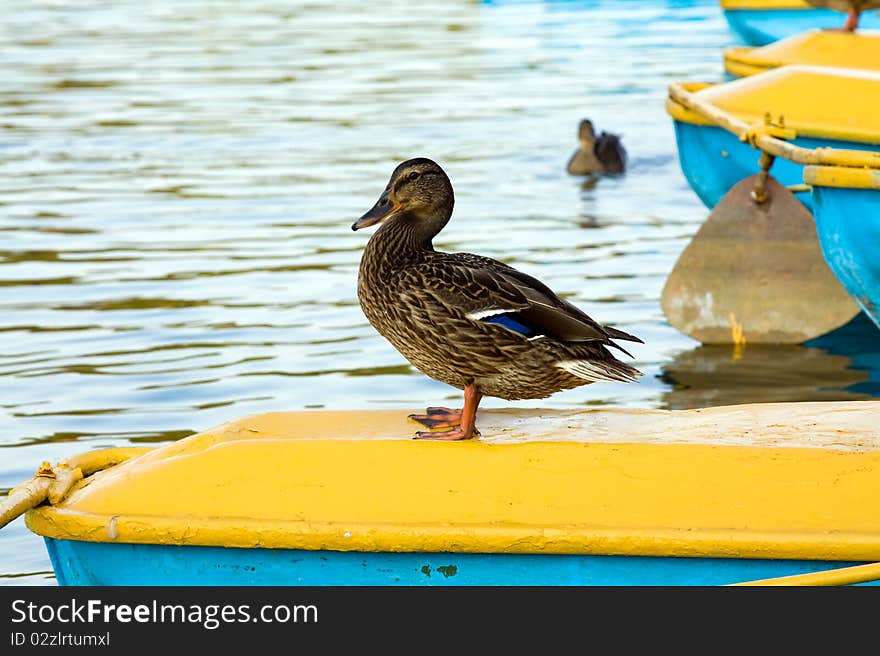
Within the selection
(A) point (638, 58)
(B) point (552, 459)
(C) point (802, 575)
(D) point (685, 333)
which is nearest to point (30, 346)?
(D) point (685, 333)

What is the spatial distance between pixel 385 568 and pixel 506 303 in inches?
37.2

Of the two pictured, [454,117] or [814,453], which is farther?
[454,117]

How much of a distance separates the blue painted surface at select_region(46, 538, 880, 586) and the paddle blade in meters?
5.25

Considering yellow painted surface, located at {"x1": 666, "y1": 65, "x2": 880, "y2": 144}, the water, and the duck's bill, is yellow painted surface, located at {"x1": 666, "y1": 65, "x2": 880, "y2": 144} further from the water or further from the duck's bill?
the duck's bill

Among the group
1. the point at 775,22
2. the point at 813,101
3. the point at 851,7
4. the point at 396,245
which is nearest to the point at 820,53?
the point at 851,7

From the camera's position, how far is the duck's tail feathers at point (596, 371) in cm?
524

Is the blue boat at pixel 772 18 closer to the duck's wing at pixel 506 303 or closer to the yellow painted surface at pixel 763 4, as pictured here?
the yellow painted surface at pixel 763 4

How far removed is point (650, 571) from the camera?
4789 mm

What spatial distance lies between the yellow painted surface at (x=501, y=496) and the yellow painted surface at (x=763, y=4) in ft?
71.2

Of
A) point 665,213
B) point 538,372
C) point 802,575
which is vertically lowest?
point 665,213

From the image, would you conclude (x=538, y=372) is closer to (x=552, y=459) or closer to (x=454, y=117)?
(x=552, y=459)

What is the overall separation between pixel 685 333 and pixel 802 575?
5.58 metres

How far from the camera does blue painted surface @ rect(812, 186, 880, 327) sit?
26.9ft

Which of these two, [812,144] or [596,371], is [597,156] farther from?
[596,371]
